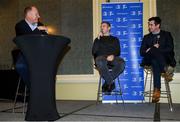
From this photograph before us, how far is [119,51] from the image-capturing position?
5137mm

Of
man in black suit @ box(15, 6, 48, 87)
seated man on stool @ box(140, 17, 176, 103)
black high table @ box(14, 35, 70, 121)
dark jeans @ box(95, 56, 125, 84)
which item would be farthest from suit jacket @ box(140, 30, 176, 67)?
black high table @ box(14, 35, 70, 121)

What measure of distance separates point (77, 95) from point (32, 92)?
291 cm

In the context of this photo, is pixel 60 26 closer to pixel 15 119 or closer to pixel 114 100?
pixel 114 100

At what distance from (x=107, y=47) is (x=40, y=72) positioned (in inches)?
77.0

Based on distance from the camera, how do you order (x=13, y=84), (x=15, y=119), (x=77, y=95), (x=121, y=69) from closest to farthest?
(x=15, y=119), (x=121, y=69), (x=13, y=84), (x=77, y=95)

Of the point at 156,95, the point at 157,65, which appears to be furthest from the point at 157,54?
the point at 156,95

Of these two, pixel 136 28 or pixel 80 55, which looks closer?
pixel 136 28

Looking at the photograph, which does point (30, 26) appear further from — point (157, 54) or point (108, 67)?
point (157, 54)

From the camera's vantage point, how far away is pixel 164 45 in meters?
4.79

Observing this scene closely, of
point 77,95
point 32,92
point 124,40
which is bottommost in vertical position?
point 77,95

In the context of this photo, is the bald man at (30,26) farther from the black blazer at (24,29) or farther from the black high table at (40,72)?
the black high table at (40,72)

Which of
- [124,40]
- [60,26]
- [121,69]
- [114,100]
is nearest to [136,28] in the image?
[124,40]

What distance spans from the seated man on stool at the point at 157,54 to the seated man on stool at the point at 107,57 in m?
0.39

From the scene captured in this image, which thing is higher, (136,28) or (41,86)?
(136,28)
